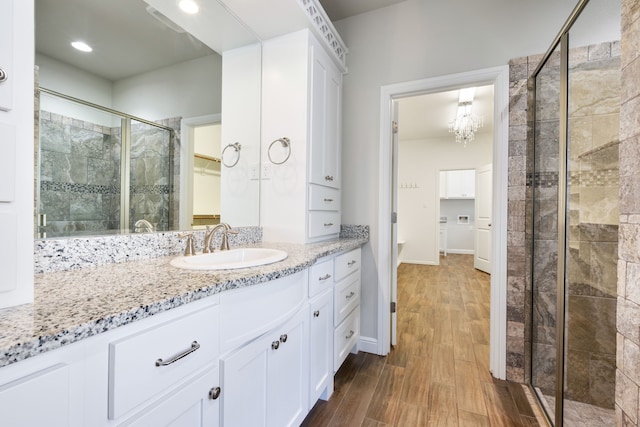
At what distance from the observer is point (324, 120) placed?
1.92 m

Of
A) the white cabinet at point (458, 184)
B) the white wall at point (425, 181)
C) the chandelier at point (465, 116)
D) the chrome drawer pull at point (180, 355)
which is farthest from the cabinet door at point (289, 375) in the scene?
the white cabinet at point (458, 184)

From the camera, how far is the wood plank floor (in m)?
1.46

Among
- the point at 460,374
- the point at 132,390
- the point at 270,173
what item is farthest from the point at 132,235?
the point at 460,374

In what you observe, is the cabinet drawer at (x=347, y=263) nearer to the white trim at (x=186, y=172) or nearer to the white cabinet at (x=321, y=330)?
the white cabinet at (x=321, y=330)

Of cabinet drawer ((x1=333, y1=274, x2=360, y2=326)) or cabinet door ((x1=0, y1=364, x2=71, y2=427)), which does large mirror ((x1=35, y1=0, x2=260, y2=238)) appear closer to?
cabinet door ((x1=0, y1=364, x2=71, y2=427))

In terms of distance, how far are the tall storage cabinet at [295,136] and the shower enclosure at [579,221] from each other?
4.24 ft

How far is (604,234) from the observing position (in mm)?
1188

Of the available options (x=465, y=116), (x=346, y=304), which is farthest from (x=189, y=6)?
(x=465, y=116)

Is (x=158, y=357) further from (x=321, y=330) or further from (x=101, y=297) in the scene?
(x=321, y=330)

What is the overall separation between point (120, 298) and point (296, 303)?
2.16 feet

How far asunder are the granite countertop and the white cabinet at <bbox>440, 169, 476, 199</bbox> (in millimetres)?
A: 6931

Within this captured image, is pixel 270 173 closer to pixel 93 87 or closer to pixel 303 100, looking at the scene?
pixel 303 100

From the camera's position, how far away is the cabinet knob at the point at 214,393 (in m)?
0.78

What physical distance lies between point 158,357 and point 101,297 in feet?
0.62
